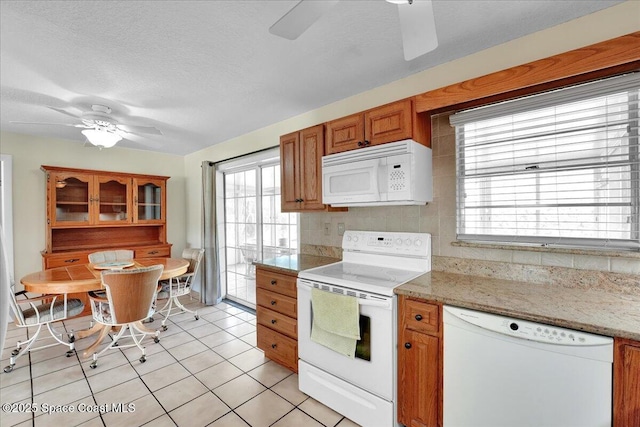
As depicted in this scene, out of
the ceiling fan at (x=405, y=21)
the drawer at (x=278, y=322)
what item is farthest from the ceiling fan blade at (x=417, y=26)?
the drawer at (x=278, y=322)

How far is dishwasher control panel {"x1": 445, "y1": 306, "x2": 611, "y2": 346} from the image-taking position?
116cm

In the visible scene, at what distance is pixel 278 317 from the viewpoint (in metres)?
2.43

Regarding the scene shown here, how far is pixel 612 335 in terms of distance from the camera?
3.67ft

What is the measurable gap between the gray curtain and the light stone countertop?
3.19 m

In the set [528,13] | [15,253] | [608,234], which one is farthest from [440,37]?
[15,253]

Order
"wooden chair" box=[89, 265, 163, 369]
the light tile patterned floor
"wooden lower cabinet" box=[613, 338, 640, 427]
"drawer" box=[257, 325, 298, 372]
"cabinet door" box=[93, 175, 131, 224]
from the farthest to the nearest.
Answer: "cabinet door" box=[93, 175, 131, 224] → "wooden chair" box=[89, 265, 163, 369] → "drawer" box=[257, 325, 298, 372] → the light tile patterned floor → "wooden lower cabinet" box=[613, 338, 640, 427]

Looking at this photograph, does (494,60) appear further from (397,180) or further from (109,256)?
(109,256)

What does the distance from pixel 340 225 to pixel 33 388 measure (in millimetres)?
2762

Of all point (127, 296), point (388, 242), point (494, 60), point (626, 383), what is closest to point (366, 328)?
point (388, 242)

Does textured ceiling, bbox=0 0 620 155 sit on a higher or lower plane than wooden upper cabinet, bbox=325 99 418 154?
higher

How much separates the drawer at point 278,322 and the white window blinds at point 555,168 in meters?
1.50

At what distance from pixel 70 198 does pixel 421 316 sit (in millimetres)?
4564

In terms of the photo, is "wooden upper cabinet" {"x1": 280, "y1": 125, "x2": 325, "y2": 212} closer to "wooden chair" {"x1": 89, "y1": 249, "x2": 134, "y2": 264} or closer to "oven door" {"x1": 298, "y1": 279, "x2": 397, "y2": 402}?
"oven door" {"x1": 298, "y1": 279, "x2": 397, "y2": 402}

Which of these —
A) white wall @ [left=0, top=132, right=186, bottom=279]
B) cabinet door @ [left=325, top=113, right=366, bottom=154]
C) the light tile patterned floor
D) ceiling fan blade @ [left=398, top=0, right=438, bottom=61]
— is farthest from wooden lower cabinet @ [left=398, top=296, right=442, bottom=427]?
white wall @ [left=0, top=132, right=186, bottom=279]
